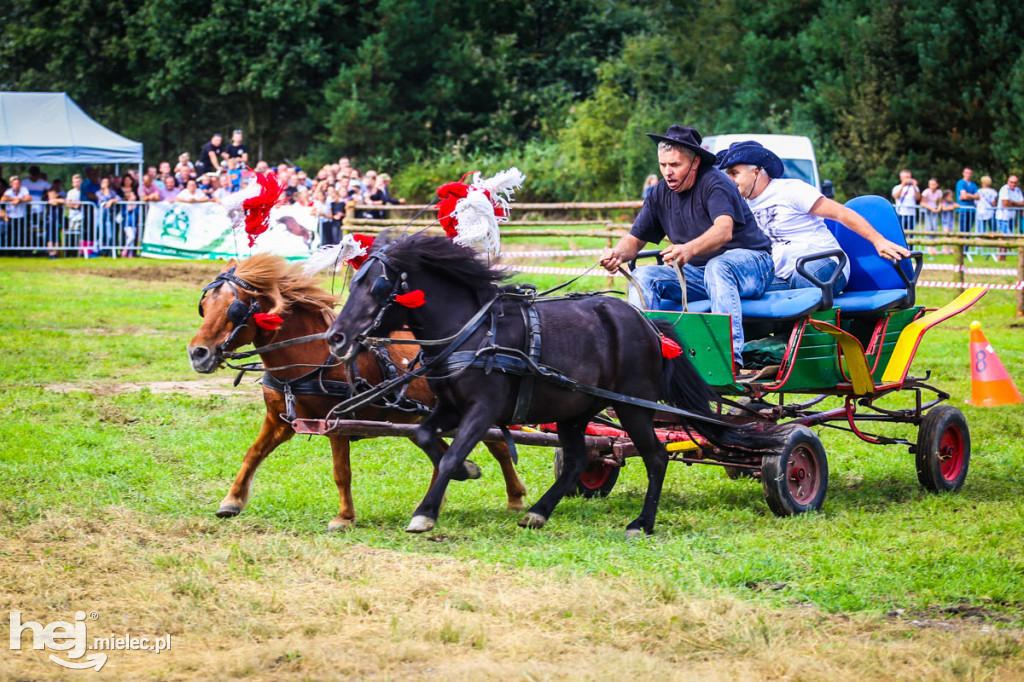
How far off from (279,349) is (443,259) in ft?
4.29

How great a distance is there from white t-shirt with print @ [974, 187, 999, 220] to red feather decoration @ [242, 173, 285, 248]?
Answer: 18.7m

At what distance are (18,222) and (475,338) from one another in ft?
67.5

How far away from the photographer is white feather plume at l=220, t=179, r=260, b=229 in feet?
23.4

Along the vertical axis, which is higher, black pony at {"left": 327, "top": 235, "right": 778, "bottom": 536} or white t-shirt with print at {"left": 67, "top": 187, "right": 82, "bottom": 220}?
white t-shirt with print at {"left": 67, "top": 187, "right": 82, "bottom": 220}

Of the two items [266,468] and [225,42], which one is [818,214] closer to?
[266,468]

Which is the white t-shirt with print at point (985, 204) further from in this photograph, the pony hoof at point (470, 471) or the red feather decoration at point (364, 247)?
the red feather decoration at point (364, 247)

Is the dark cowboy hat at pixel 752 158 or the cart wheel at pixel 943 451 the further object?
the dark cowboy hat at pixel 752 158

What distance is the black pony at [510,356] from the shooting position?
617cm

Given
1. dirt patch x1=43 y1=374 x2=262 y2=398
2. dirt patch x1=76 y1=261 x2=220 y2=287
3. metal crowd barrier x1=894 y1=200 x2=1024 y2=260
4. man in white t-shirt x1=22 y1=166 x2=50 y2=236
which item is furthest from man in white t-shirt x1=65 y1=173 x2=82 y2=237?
metal crowd barrier x1=894 y1=200 x2=1024 y2=260

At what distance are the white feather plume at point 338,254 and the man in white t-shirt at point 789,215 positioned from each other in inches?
105

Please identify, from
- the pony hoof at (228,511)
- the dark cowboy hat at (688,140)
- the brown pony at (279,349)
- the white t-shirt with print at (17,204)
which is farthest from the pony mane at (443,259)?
the white t-shirt with print at (17,204)

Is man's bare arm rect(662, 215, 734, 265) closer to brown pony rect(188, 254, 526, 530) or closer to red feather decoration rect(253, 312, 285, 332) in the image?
brown pony rect(188, 254, 526, 530)

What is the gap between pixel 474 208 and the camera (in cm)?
644

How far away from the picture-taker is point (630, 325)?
684 centimetres
